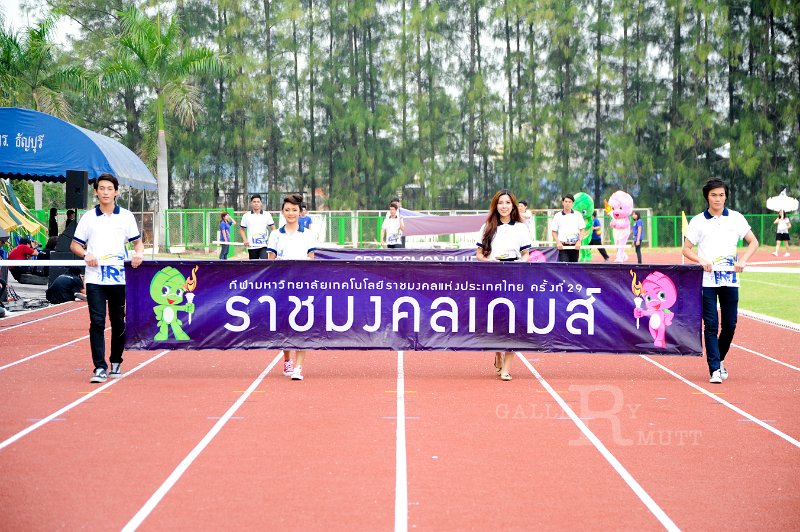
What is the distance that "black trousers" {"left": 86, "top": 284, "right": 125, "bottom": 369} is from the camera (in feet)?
31.8

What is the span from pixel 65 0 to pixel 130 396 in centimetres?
5439

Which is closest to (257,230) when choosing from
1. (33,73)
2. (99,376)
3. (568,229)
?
(568,229)

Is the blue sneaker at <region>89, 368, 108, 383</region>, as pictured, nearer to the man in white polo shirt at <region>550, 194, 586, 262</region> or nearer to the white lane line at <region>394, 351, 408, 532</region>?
the white lane line at <region>394, 351, 408, 532</region>

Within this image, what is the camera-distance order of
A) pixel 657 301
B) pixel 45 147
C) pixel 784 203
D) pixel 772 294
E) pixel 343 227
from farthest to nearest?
pixel 343 227, pixel 784 203, pixel 772 294, pixel 45 147, pixel 657 301

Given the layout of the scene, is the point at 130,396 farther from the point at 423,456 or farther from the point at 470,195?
the point at 470,195

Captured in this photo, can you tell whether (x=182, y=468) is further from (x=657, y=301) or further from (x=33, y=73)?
(x=33, y=73)

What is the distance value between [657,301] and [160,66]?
39456 millimetres

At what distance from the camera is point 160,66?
4606 centimetres

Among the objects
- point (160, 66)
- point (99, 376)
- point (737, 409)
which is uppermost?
point (160, 66)

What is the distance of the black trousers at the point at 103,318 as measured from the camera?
9.69 m

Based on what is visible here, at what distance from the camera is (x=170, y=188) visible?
59812 millimetres

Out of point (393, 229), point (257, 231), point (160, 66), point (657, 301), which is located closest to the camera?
point (657, 301)

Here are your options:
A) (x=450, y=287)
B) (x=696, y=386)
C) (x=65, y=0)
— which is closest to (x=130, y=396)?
(x=450, y=287)

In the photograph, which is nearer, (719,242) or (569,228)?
(719,242)
